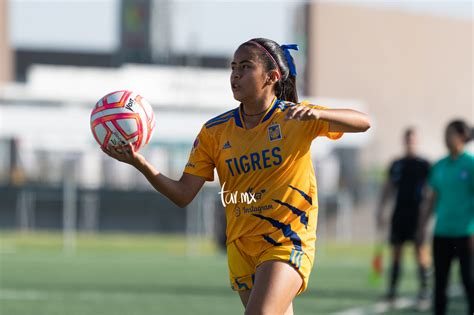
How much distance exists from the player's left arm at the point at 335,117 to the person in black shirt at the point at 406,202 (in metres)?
7.41

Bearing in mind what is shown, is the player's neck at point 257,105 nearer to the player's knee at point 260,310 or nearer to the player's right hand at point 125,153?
the player's right hand at point 125,153

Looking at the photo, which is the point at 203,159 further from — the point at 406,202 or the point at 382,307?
the point at 406,202

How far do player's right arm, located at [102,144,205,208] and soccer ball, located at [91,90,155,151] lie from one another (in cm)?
7

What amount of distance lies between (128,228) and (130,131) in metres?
31.1

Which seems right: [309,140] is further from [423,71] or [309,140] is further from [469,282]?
[423,71]

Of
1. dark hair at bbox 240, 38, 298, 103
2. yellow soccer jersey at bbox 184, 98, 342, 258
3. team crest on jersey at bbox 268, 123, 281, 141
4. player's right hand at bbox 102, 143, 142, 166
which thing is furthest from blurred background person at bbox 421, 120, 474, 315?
player's right hand at bbox 102, 143, 142, 166

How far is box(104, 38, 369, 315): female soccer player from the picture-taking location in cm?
596

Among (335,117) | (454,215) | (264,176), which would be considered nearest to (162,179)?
(264,176)

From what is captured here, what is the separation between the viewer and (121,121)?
5.95 meters

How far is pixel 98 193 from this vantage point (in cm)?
3575

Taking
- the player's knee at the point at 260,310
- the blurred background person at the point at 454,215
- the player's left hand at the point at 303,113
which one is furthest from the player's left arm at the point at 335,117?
the blurred background person at the point at 454,215

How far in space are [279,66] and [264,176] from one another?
0.67 metres

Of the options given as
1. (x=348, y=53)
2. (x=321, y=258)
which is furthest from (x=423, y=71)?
(x=321, y=258)

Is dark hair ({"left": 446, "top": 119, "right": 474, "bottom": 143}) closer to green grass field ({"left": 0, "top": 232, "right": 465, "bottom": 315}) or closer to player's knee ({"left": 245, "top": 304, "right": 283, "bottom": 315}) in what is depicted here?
green grass field ({"left": 0, "top": 232, "right": 465, "bottom": 315})
